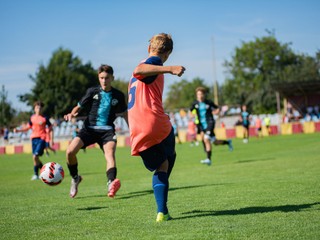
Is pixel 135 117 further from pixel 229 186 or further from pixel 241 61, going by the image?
pixel 241 61

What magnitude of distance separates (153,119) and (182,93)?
100m

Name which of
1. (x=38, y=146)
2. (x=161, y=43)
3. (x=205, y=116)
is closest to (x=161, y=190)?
(x=161, y=43)

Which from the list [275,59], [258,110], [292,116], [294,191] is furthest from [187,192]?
[275,59]

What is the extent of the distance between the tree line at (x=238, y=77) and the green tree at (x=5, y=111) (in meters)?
0.14

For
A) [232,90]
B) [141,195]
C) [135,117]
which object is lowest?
[141,195]

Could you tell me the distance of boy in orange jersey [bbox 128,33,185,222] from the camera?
5816 millimetres

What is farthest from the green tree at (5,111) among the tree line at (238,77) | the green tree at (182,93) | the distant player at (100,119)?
the distant player at (100,119)

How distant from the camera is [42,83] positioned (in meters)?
74.9

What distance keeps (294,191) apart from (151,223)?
10.0 feet

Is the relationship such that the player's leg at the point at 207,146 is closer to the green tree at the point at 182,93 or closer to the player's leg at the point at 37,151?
the player's leg at the point at 37,151

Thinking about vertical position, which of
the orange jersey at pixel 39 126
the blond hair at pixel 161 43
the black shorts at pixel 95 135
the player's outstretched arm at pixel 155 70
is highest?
the blond hair at pixel 161 43

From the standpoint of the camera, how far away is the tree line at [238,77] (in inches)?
2896

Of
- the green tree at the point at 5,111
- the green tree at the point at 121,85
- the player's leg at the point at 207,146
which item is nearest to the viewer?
the player's leg at the point at 207,146

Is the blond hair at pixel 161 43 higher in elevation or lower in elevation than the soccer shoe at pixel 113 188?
higher
